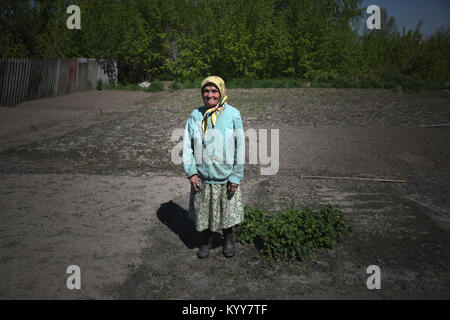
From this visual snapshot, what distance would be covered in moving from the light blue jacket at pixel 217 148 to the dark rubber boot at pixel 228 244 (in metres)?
0.64

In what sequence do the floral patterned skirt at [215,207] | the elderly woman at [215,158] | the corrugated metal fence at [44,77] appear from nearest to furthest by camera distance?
the elderly woman at [215,158]
the floral patterned skirt at [215,207]
the corrugated metal fence at [44,77]

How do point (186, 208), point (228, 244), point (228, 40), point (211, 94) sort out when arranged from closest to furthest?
point (211, 94) < point (228, 244) < point (186, 208) < point (228, 40)

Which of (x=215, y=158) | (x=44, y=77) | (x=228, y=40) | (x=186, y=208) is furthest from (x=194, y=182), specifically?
(x=228, y=40)

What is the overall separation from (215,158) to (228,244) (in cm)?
100

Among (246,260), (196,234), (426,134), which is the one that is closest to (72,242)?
(196,234)

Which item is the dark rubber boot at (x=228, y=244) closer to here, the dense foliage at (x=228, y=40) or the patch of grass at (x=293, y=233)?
the patch of grass at (x=293, y=233)

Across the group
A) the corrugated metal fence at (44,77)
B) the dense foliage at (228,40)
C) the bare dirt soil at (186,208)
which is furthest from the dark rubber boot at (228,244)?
→ the dense foliage at (228,40)

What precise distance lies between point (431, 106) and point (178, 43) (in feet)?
59.0

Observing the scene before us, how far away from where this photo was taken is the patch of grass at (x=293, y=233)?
360 cm

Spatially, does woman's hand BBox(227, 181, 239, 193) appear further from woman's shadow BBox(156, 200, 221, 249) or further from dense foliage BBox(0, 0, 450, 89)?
dense foliage BBox(0, 0, 450, 89)

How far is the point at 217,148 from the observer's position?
3283mm

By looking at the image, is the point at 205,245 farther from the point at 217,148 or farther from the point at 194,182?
the point at 217,148

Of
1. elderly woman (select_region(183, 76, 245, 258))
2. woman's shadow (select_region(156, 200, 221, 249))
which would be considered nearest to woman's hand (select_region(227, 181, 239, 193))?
elderly woman (select_region(183, 76, 245, 258))

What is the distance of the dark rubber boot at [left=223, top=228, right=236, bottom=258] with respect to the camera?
11.9 ft
